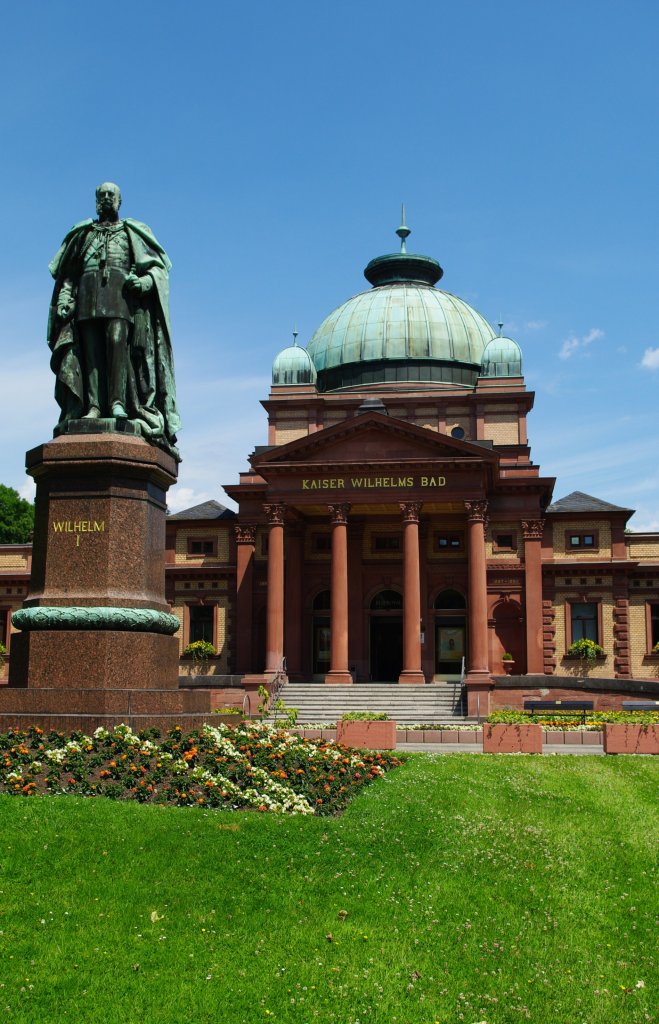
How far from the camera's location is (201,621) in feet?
192

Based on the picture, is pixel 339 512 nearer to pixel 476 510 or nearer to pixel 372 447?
pixel 372 447

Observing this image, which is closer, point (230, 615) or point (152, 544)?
point (152, 544)

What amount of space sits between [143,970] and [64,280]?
36.5 feet

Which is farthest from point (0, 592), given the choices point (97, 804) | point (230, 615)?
point (97, 804)

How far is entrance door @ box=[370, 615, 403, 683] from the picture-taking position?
55375 mm

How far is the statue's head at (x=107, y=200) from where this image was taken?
656 inches

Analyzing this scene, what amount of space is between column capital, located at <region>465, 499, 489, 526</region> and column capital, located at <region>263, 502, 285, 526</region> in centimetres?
865

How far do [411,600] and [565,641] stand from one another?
10758 mm

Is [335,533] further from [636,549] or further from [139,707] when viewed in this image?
[139,707]

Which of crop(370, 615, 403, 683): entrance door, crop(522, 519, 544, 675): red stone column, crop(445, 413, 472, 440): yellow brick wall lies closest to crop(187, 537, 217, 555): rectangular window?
crop(370, 615, 403, 683): entrance door

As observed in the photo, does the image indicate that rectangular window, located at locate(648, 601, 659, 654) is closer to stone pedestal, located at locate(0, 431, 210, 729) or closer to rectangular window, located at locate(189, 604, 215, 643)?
rectangular window, located at locate(189, 604, 215, 643)

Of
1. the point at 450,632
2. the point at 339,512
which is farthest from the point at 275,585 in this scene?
the point at 450,632

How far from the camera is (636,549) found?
56719 millimetres

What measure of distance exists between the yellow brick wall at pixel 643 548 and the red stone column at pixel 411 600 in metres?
13.5
